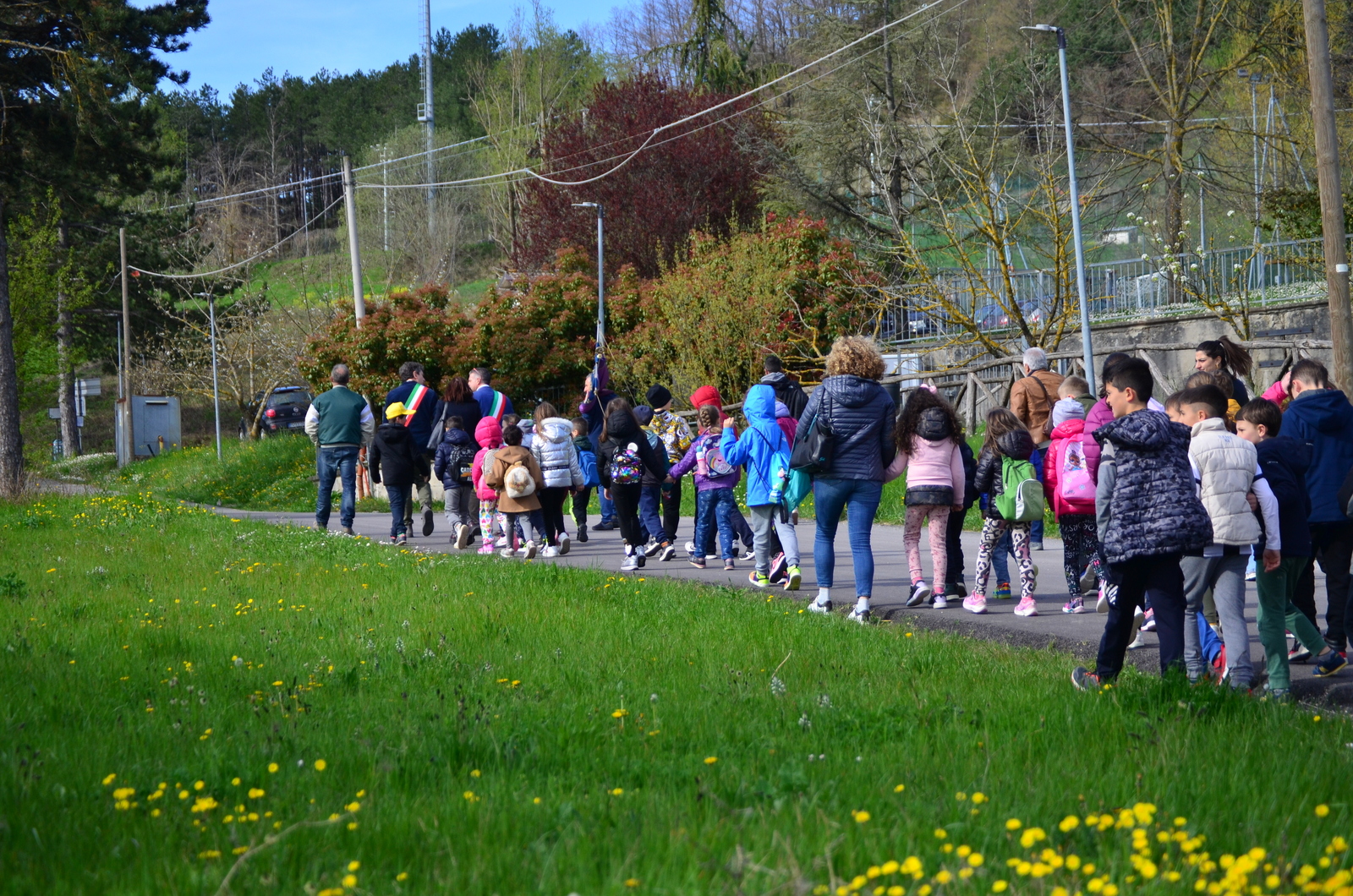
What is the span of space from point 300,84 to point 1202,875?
90.8 metres

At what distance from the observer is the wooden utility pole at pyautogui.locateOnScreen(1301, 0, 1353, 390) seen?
1237 cm

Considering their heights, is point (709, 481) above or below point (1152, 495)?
above

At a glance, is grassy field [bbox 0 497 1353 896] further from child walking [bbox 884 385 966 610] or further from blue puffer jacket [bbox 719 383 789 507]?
blue puffer jacket [bbox 719 383 789 507]

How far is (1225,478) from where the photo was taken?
6.05m

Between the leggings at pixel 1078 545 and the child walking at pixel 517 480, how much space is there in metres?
5.66

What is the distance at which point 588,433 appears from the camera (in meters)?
15.9

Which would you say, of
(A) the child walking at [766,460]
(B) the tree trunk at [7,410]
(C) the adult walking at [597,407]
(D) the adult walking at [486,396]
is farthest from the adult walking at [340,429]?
(B) the tree trunk at [7,410]

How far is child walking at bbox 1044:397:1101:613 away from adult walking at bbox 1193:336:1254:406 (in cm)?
96

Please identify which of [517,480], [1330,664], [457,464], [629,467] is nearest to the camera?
[1330,664]

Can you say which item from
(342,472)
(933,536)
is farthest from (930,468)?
(342,472)

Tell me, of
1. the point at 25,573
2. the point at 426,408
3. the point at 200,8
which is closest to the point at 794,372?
the point at 426,408

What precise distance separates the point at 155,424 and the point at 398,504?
34.0 metres

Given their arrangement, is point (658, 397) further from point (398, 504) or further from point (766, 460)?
point (398, 504)

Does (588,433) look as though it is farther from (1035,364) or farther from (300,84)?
(300,84)
